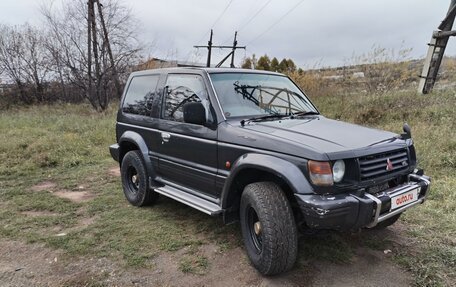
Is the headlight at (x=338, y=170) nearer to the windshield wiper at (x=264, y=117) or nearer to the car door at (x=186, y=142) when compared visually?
the windshield wiper at (x=264, y=117)

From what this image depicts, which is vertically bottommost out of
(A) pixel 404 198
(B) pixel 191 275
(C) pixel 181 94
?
(B) pixel 191 275

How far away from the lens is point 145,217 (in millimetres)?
4434

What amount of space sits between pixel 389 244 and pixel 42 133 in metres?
9.57

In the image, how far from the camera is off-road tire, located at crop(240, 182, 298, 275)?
281 centimetres

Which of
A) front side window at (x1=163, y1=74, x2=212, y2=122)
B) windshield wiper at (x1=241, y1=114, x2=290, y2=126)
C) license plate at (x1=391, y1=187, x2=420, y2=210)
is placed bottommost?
license plate at (x1=391, y1=187, x2=420, y2=210)

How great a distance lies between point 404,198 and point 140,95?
334cm

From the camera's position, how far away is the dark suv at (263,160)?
2.68 metres

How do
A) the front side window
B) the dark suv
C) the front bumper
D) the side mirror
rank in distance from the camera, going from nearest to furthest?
1. the front bumper
2. the dark suv
3. the side mirror
4. the front side window

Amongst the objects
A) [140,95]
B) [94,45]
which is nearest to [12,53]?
[94,45]

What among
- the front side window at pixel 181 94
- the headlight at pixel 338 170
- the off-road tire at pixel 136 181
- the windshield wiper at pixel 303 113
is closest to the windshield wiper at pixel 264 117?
the windshield wiper at pixel 303 113

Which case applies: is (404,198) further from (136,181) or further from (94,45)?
(94,45)

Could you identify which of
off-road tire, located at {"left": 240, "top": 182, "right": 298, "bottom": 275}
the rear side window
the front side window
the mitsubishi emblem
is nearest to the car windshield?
the front side window

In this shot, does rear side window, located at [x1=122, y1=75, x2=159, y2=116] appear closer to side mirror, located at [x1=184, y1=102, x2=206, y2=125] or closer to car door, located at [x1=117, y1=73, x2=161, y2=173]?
car door, located at [x1=117, y1=73, x2=161, y2=173]

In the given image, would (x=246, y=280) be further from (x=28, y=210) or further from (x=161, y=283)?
(x=28, y=210)
